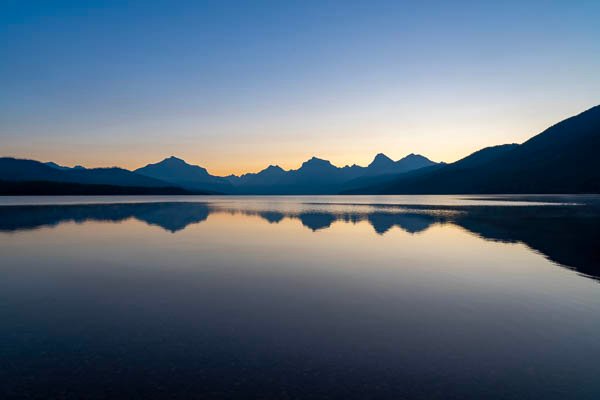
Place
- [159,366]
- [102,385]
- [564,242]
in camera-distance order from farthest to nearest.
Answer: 1. [564,242]
2. [159,366]
3. [102,385]

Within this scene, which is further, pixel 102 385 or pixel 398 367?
pixel 398 367

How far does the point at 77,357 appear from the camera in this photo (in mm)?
11938

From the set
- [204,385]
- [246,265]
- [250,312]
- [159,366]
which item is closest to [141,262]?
[246,265]

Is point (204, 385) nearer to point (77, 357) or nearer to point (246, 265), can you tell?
point (77, 357)

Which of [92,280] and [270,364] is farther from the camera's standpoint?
[92,280]

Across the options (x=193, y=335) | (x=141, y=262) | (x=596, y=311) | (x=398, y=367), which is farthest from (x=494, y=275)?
(x=141, y=262)

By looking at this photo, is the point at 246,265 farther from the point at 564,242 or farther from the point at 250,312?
the point at 564,242

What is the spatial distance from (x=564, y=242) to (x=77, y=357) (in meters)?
45.6

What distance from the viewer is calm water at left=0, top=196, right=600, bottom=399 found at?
410 inches

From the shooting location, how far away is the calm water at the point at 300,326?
10.4 meters

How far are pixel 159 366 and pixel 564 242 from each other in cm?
4359

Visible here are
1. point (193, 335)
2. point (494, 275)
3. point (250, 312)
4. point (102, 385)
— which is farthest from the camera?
point (494, 275)

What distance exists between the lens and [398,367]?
37.4ft

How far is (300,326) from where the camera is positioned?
15.1 metres
